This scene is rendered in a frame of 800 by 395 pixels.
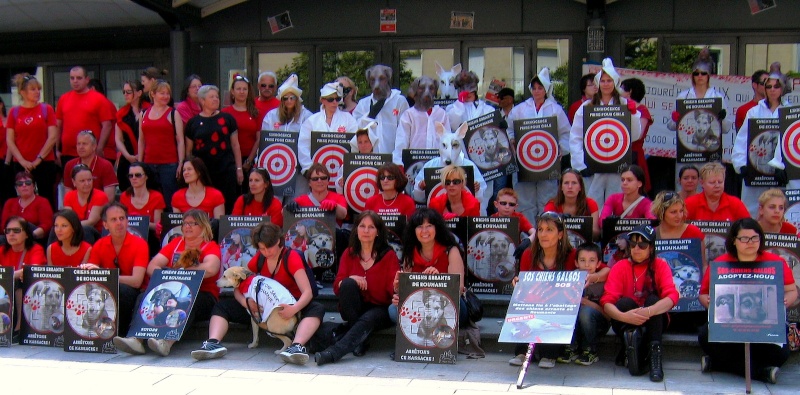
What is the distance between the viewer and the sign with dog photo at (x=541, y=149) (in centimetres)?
862

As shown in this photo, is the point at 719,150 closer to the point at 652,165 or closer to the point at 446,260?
the point at 652,165

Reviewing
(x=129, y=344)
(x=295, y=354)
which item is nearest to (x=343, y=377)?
(x=295, y=354)

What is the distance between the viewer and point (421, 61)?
1113cm

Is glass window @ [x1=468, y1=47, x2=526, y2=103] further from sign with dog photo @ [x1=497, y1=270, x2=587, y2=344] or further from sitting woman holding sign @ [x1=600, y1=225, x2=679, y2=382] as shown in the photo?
sign with dog photo @ [x1=497, y1=270, x2=587, y2=344]

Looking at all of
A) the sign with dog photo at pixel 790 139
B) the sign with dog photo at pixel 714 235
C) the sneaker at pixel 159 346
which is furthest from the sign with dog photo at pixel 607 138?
the sneaker at pixel 159 346

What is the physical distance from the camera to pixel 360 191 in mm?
8211

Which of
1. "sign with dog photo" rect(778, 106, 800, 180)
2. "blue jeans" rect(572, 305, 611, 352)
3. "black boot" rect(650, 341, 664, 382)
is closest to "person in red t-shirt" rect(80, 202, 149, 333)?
"blue jeans" rect(572, 305, 611, 352)

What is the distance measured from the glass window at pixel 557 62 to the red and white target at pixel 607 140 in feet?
7.96

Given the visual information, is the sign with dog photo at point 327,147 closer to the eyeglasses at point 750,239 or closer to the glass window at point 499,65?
the glass window at point 499,65

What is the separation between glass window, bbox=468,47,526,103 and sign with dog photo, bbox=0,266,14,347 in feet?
18.9

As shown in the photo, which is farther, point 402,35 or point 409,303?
point 402,35

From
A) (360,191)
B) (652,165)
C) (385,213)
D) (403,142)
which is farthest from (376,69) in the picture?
(652,165)

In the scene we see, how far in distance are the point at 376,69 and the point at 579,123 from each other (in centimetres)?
224

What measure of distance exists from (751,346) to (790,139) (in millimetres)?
2691
